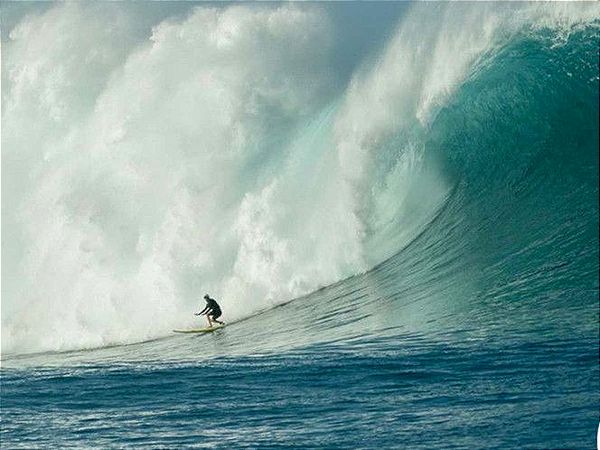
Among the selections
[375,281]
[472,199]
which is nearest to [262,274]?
[375,281]

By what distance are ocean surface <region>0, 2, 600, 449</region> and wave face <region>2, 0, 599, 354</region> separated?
0.17 feet

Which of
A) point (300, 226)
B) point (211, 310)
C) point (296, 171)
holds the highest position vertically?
point (296, 171)

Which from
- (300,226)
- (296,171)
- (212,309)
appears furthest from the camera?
(296,171)

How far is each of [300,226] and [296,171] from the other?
212cm

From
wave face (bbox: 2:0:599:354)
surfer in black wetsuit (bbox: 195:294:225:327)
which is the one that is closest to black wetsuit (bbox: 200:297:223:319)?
surfer in black wetsuit (bbox: 195:294:225:327)

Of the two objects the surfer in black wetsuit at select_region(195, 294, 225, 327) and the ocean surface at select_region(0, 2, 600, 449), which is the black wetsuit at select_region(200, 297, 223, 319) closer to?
the surfer in black wetsuit at select_region(195, 294, 225, 327)

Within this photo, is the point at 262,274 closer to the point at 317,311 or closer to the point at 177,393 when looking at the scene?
the point at 317,311

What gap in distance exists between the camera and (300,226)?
1812 centimetres

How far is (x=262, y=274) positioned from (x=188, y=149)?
15.3ft

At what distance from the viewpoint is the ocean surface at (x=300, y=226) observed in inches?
405

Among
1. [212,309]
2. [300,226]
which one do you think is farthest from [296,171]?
[212,309]

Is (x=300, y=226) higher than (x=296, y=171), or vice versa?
(x=296, y=171)

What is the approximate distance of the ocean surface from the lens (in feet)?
33.8

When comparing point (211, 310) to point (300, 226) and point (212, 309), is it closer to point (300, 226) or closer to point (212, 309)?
point (212, 309)
